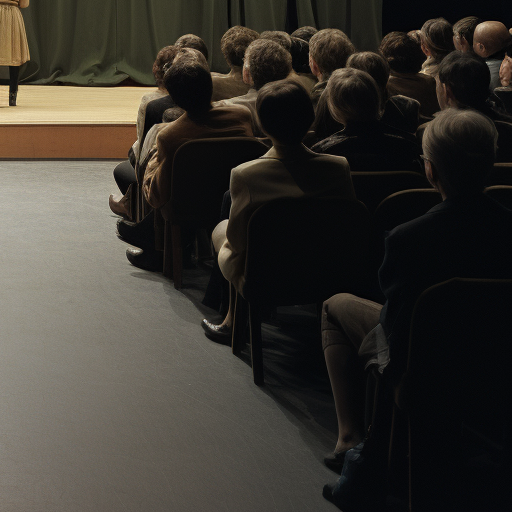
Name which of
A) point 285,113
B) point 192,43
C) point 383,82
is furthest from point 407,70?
point 285,113

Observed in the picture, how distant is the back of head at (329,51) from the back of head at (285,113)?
1.33 meters

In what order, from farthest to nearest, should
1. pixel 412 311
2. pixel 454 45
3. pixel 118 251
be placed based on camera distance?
1. pixel 454 45
2. pixel 118 251
3. pixel 412 311

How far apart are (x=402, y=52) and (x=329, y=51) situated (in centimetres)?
43

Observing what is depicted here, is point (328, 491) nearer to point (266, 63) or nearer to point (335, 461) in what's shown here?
point (335, 461)

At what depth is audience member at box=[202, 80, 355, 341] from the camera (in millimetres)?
2109

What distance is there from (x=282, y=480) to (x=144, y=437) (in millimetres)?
401

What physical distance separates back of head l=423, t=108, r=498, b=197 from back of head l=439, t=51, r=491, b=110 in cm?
109

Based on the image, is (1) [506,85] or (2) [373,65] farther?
(1) [506,85]

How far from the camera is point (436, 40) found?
4.13 m

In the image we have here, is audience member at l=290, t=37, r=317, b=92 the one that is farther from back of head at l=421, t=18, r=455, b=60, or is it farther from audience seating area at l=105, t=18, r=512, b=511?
back of head at l=421, t=18, r=455, b=60

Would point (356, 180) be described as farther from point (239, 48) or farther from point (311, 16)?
point (311, 16)

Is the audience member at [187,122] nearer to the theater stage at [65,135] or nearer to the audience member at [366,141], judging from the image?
the audience member at [366,141]

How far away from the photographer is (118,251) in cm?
358

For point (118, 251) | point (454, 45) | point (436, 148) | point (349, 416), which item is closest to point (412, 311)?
point (436, 148)
